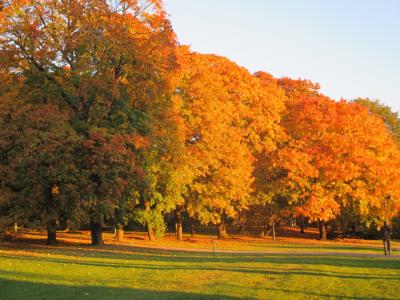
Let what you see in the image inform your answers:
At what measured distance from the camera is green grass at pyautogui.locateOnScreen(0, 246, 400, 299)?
41.3 ft

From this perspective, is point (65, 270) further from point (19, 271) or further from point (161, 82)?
point (161, 82)

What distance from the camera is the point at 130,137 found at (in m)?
28.0

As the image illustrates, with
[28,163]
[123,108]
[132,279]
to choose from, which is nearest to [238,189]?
[123,108]

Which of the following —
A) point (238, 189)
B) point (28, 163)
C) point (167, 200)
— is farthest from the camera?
point (238, 189)

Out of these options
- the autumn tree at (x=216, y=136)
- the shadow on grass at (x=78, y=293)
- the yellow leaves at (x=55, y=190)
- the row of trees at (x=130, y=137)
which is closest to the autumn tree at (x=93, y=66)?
the row of trees at (x=130, y=137)

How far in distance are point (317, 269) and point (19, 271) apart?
10.4m

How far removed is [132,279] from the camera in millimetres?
15398

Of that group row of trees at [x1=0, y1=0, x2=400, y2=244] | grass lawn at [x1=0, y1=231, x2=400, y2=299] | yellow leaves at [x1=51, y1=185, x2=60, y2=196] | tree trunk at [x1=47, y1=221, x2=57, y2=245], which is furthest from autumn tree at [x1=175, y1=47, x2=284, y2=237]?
grass lawn at [x1=0, y1=231, x2=400, y2=299]

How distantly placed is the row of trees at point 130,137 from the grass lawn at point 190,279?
7.09 metres

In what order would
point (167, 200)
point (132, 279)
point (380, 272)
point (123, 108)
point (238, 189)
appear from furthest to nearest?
1. point (238, 189)
2. point (167, 200)
3. point (123, 108)
4. point (380, 272)
5. point (132, 279)

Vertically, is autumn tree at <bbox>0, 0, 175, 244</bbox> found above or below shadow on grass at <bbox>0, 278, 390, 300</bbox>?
above

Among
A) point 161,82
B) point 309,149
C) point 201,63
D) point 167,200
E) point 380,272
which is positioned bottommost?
point 380,272

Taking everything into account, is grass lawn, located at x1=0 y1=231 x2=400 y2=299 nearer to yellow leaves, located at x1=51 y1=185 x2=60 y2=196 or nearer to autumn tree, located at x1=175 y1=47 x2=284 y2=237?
yellow leaves, located at x1=51 y1=185 x2=60 y2=196

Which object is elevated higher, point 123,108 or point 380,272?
point 123,108
